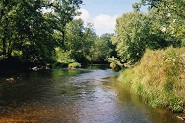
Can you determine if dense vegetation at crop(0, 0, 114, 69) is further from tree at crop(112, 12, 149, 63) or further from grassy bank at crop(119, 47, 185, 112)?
grassy bank at crop(119, 47, 185, 112)

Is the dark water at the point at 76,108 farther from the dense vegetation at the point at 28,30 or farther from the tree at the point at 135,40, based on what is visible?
the dense vegetation at the point at 28,30

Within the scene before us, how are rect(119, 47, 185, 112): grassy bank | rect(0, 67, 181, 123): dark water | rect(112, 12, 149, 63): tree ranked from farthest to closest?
rect(112, 12, 149, 63): tree
rect(119, 47, 185, 112): grassy bank
rect(0, 67, 181, 123): dark water

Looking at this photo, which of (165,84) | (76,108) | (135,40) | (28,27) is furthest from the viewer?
(28,27)

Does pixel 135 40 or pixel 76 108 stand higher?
pixel 135 40

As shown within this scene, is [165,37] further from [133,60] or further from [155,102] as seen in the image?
[155,102]

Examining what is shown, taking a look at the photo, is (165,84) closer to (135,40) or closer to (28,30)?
(135,40)

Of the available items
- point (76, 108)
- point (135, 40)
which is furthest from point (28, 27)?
point (76, 108)

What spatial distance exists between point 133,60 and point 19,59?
22.8 metres

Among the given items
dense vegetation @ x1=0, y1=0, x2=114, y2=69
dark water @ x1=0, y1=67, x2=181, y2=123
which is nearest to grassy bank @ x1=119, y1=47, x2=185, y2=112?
dark water @ x1=0, y1=67, x2=181, y2=123

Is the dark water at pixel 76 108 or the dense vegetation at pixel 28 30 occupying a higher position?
the dense vegetation at pixel 28 30

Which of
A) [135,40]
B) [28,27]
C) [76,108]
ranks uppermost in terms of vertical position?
[28,27]

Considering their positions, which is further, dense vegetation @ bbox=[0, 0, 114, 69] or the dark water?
dense vegetation @ bbox=[0, 0, 114, 69]

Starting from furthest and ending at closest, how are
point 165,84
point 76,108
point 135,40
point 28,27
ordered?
point 28,27 → point 135,40 → point 165,84 → point 76,108

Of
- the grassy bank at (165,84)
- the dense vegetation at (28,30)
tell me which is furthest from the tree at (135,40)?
the grassy bank at (165,84)
